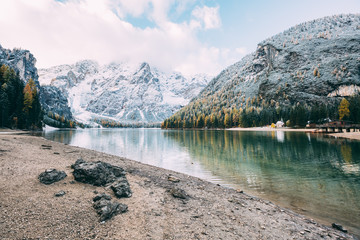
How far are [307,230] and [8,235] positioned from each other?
1265cm

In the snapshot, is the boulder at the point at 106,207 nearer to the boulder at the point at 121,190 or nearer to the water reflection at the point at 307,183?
the boulder at the point at 121,190

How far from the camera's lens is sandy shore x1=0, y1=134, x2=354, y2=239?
23.7ft

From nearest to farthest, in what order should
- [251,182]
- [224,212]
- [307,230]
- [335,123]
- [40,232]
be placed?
[40,232] → [307,230] → [224,212] → [251,182] → [335,123]

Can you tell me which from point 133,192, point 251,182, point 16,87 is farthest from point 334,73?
point 16,87

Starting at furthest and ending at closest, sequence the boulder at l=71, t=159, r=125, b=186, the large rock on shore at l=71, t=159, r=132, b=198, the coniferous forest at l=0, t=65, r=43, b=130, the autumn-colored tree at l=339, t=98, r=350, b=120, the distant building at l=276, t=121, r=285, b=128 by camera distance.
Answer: the distant building at l=276, t=121, r=285, b=128 < the autumn-colored tree at l=339, t=98, r=350, b=120 < the coniferous forest at l=0, t=65, r=43, b=130 < the boulder at l=71, t=159, r=125, b=186 < the large rock on shore at l=71, t=159, r=132, b=198

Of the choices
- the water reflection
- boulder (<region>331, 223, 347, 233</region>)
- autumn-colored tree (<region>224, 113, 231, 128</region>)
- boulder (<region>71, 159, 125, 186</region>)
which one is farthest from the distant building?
boulder (<region>71, 159, 125, 186</region>)

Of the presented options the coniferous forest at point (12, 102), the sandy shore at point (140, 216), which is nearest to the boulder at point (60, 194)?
the sandy shore at point (140, 216)

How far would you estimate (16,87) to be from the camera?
7681cm

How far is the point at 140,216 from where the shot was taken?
8984 millimetres

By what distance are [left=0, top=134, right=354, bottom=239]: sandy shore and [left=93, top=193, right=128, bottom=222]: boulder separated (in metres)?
0.27

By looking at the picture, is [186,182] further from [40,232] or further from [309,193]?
[40,232]

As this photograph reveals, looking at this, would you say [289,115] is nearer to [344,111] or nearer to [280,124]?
[280,124]

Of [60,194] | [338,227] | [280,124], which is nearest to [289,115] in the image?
[280,124]

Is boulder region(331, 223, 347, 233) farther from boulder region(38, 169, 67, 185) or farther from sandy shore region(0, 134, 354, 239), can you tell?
boulder region(38, 169, 67, 185)
